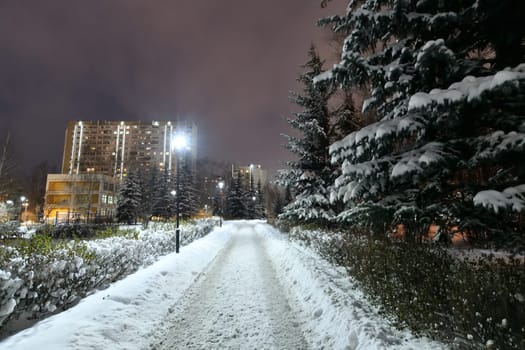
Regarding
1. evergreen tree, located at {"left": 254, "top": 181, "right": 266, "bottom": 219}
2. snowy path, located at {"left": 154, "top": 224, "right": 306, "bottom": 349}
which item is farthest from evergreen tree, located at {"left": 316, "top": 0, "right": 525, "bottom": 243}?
evergreen tree, located at {"left": 254, "top": 181, "right": 266, "bottom": 219}

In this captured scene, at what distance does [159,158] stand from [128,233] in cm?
11538

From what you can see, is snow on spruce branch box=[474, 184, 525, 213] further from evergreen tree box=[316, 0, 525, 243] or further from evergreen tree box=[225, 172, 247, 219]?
evergreen tree box=[225, 172, 247, 219]

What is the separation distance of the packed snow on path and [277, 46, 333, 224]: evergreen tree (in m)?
7.30

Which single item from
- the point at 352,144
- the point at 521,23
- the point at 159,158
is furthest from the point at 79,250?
the point at 159,158

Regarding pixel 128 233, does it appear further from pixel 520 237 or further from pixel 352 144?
pixel 520 237

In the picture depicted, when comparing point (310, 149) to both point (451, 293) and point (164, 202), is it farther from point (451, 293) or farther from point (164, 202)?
point (164, 202)

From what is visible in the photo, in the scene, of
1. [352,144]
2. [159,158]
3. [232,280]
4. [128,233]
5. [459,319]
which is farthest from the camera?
[159,158]

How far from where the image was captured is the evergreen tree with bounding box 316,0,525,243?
10.7 feet

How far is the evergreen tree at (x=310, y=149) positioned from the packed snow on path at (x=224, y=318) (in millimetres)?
7301

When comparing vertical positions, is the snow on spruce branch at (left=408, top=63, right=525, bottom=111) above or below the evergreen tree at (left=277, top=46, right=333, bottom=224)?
below

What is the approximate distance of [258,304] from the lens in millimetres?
5402

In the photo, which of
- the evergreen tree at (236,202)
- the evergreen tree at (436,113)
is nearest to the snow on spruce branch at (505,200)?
the evergreen tree at (436,113)

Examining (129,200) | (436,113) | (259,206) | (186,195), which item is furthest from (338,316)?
(259,206)

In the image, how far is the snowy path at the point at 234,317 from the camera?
3.92 metres
